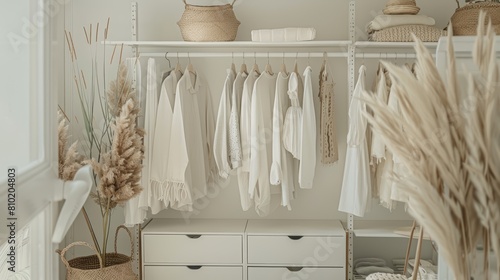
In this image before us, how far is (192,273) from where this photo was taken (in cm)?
372

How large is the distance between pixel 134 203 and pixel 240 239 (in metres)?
0.64

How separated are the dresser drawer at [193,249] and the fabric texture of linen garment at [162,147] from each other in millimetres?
198

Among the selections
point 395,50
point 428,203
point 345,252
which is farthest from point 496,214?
point 395,50

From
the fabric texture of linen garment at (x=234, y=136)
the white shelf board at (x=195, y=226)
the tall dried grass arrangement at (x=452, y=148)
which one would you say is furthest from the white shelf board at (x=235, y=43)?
the tall dried grass arrangement at (x=452, y=148)

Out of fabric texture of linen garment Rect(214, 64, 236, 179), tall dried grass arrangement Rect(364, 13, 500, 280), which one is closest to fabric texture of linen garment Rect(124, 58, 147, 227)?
fabric texture of linen garment Rect(214, 64, 236, 179)

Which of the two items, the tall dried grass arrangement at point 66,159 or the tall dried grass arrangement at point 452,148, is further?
the tall dried grass arrangement at point 66,159

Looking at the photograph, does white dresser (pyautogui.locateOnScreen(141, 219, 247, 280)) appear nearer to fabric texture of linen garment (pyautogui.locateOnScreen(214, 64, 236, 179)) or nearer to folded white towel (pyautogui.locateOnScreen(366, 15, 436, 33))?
fabric texture of linen garment (pyautogui.locateOnScreen(214, 64, 236, 179))

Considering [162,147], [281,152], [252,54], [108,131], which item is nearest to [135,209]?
[162,147]

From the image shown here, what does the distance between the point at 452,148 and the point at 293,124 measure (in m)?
2.63

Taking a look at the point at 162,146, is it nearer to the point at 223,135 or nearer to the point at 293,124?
the point at 223,135

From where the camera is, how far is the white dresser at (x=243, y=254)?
145 inches

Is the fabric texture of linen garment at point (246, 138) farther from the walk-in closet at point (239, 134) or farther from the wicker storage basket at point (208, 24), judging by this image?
the wicker storage basket at point (208, 24)

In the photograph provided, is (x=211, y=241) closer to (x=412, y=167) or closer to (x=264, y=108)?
(x=264, y=108)

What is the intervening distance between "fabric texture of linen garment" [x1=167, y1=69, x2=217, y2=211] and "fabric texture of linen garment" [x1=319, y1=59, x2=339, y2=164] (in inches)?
26.1
